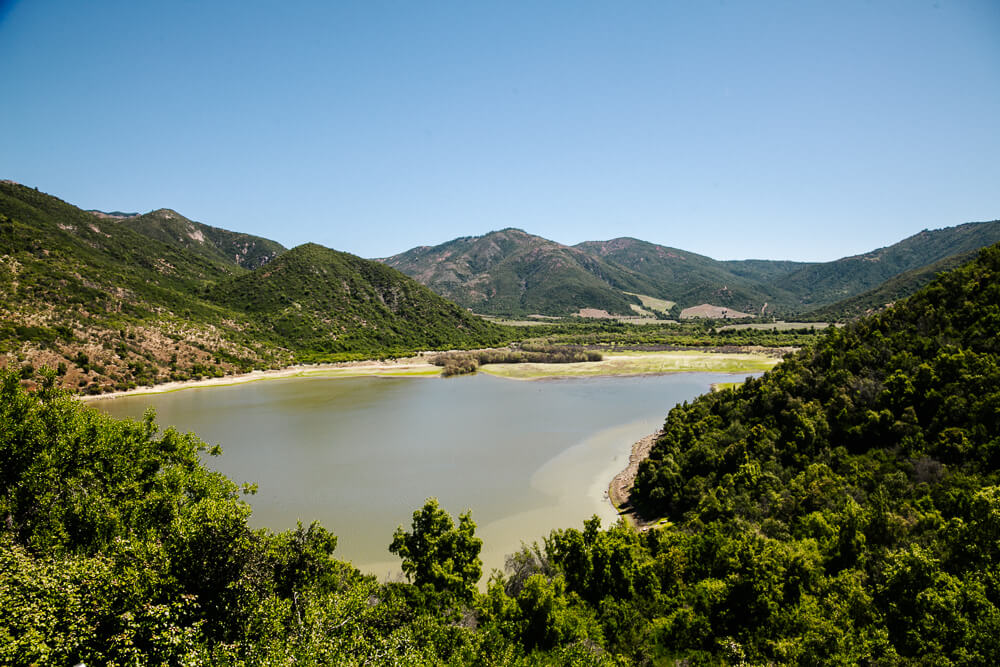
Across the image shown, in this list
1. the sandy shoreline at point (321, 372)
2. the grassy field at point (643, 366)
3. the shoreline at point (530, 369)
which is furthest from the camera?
the grassy field at point (643, 366)

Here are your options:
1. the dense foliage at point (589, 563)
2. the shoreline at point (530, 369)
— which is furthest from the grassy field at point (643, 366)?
the dense foliage at point (589, 563)

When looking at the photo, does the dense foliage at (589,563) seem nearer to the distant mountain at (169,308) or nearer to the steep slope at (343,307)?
the distant mountain at (169,308)

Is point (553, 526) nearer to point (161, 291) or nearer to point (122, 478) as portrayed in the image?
point (122, 478)

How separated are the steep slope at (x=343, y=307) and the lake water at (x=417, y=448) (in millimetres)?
35634

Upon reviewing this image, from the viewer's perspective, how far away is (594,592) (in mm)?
15875

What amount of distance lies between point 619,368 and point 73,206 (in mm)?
128217

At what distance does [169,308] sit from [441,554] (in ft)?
298

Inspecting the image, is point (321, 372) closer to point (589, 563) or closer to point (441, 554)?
point (441, 554)

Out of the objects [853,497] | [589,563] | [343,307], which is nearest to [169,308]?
[343,307]

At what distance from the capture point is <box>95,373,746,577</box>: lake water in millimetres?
25219

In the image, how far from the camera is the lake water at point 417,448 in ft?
82.7

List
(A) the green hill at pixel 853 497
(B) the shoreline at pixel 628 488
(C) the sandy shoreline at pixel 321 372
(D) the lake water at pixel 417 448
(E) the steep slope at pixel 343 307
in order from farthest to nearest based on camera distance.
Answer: (E) the steep slope at pixel 343 307 < (C) the sandy shoreline at pixel 321 372 < (B) the shoreline at pixel 628 488 < (D) the lake water at pixel 417 448 < (A) the green hill at pixel 853 497

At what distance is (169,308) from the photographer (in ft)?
282

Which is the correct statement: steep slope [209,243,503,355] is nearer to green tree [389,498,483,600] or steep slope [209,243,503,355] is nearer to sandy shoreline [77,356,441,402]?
sandy shoreline [77,356,441,402]
